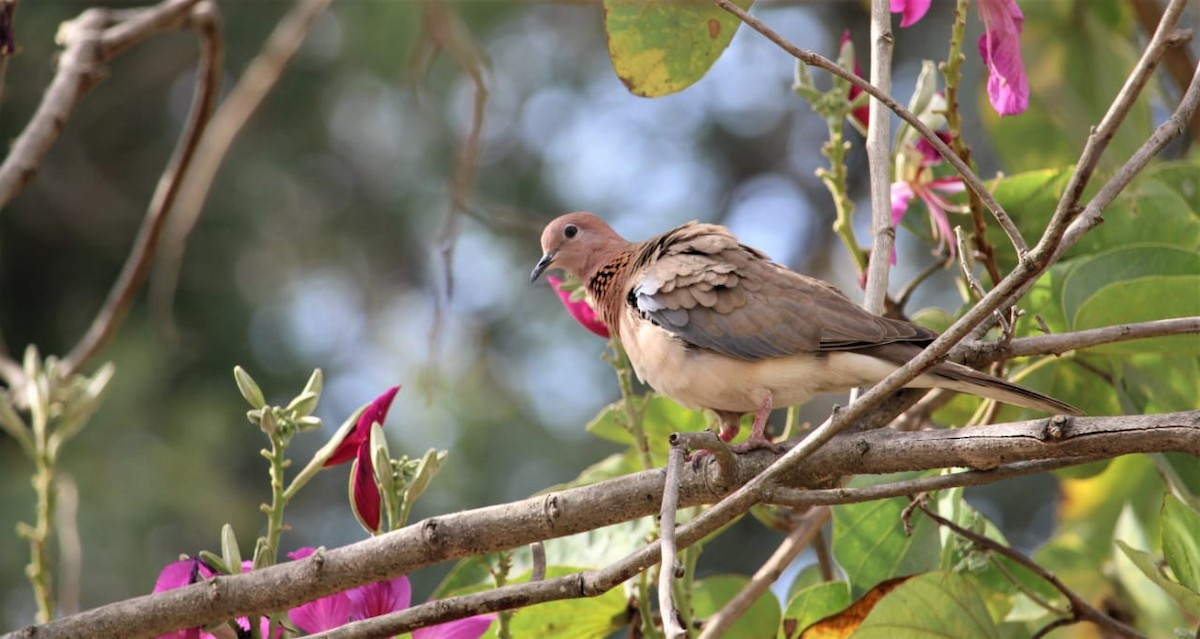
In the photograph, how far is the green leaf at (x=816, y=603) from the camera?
2207mm

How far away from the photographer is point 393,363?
7.15 meters

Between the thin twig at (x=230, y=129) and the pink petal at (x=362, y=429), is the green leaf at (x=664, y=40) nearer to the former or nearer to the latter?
the pink petal at (x=362, y=429)

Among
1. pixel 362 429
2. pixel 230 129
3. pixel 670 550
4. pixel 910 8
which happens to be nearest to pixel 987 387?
pixel 910 8

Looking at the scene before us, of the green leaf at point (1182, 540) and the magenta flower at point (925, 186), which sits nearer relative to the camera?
the green leaf at point (1182, 540)

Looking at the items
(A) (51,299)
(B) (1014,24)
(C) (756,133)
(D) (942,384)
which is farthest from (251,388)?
(C) (756,133)

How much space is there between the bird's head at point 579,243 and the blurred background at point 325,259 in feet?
7.81

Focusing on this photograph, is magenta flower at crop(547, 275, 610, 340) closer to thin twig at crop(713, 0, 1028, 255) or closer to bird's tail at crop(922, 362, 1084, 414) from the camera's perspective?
bird's tail at crop(922, 362, 1084, 414)

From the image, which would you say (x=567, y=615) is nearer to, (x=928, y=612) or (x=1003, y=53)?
(x=928, y=612)

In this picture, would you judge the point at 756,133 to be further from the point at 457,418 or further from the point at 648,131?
the point at 457,418

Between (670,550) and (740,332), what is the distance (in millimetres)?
1267

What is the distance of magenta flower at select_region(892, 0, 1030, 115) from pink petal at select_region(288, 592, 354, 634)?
138cm

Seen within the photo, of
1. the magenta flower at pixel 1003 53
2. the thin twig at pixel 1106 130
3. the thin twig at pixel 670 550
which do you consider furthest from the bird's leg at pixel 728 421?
the thin twig at pixel 1106 130

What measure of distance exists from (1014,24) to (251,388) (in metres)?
1.41

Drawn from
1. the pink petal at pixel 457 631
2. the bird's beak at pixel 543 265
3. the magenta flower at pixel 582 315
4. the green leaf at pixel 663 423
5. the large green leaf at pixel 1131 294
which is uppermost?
the large green leaf at pixel 1131 294
